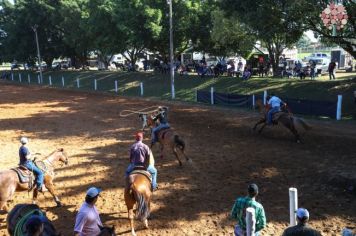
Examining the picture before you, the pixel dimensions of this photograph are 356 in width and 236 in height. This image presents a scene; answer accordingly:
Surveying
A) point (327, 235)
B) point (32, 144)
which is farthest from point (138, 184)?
point (32, 144)

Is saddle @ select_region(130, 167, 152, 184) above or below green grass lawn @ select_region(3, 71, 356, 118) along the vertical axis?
below

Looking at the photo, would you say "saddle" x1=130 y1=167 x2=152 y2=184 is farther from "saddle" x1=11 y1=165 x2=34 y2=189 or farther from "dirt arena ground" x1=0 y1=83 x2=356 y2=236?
"saddle" x1=11 y1=165 x2=34 y2=189

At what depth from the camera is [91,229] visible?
7.14 metres

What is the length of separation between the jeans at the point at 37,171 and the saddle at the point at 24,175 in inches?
3.7

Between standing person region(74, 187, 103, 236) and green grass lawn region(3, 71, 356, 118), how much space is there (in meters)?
18.2

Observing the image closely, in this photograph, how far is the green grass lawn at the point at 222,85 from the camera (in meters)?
25.7

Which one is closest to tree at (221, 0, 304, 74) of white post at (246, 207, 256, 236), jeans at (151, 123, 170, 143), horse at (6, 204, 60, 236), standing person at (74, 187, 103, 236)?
jeans at (151, 123, 170, 143)

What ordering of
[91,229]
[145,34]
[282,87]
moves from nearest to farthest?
[91,229], [282,87], [145,34]

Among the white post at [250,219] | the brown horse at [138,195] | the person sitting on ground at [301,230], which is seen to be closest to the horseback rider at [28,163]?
the brown horse at [138,195]

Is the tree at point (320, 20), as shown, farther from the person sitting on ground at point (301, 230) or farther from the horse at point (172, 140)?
the person sitting on ground at point (301, 230)

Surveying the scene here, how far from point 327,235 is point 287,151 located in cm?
684

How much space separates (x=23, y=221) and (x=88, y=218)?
1.19 meters

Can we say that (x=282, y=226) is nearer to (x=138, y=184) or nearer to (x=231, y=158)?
(x=138, y=184)

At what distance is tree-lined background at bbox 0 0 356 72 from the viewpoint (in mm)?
22906
